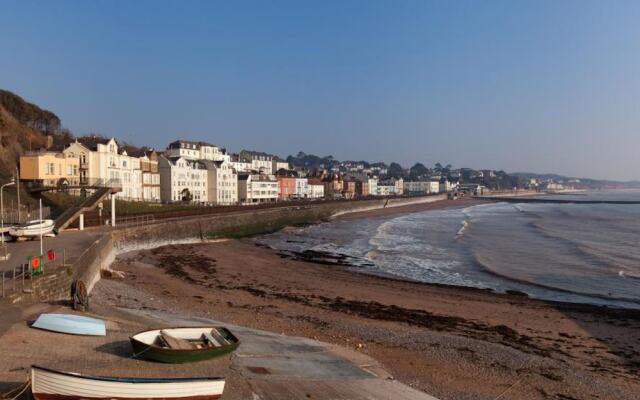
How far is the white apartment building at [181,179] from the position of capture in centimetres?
6981

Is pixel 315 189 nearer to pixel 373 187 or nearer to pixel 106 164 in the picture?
pixel 373 187

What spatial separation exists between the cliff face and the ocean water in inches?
959

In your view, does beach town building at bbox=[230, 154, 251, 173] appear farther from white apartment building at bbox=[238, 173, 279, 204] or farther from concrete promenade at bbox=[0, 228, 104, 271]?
concrete promenade at bbox=[0, 228, 104, 271]

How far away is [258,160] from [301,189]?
713 inches

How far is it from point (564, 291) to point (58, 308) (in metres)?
20.8

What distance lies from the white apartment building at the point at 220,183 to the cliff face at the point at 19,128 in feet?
73.4

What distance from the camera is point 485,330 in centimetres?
1712

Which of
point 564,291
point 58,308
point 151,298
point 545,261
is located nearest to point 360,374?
point 58,308

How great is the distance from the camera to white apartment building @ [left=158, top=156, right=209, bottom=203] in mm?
69812

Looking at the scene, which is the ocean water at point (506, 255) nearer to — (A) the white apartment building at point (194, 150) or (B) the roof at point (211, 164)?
(B) the roof at point (211, 164)

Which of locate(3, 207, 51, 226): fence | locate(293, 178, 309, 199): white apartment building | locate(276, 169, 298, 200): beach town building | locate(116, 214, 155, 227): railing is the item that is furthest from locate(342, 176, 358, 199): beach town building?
locate(3, 207, 51, 226): fence

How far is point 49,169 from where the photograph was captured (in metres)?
46.0

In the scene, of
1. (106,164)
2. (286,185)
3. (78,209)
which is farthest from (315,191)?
(78,209)

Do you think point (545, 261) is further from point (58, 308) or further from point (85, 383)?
point (85, 383)
